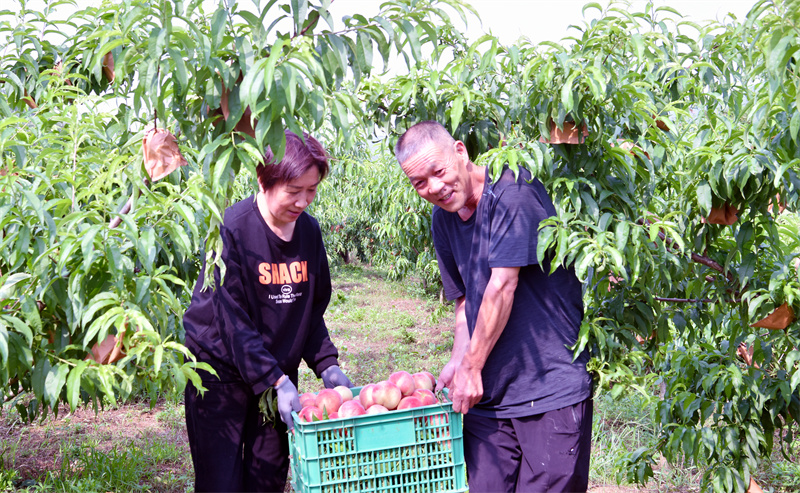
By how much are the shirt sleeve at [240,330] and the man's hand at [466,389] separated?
0.57 meters

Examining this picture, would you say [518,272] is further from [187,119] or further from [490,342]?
[187,119]

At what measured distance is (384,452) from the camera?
193 centimetres

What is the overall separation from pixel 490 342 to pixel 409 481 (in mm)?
463

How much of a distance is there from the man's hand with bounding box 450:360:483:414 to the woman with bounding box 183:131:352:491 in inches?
19.3

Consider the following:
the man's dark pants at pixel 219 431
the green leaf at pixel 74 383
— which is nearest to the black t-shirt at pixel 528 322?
the man's dark pants at pixel 219 431

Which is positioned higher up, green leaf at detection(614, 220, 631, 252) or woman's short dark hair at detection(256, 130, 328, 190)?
woman's short dark hair at detection(256, 130, 328, 190)

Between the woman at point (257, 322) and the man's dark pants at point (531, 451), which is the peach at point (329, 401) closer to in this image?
the woman at point (257, 322)

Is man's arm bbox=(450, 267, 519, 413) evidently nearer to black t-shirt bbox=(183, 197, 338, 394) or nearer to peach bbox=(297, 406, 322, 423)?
peach bbox=(297, 406, 322, 423)

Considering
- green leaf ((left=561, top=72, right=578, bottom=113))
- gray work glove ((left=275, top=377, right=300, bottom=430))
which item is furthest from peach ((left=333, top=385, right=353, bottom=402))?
green leaf ((left=561, top=72, right=578, bottom=113))

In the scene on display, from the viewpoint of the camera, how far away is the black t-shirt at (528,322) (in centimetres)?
205

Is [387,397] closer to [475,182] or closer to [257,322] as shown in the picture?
[257,322]

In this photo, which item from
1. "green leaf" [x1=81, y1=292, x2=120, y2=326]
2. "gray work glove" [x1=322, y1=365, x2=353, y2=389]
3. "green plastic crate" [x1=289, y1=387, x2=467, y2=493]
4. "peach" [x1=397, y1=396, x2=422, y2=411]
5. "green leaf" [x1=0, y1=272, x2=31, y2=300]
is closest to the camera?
"green leaf" [x1=81, y1=292, x2=120, y2=326]

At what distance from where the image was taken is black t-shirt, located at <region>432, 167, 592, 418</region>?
205 cm

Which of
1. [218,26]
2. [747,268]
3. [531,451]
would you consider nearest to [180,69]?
[218,26]
